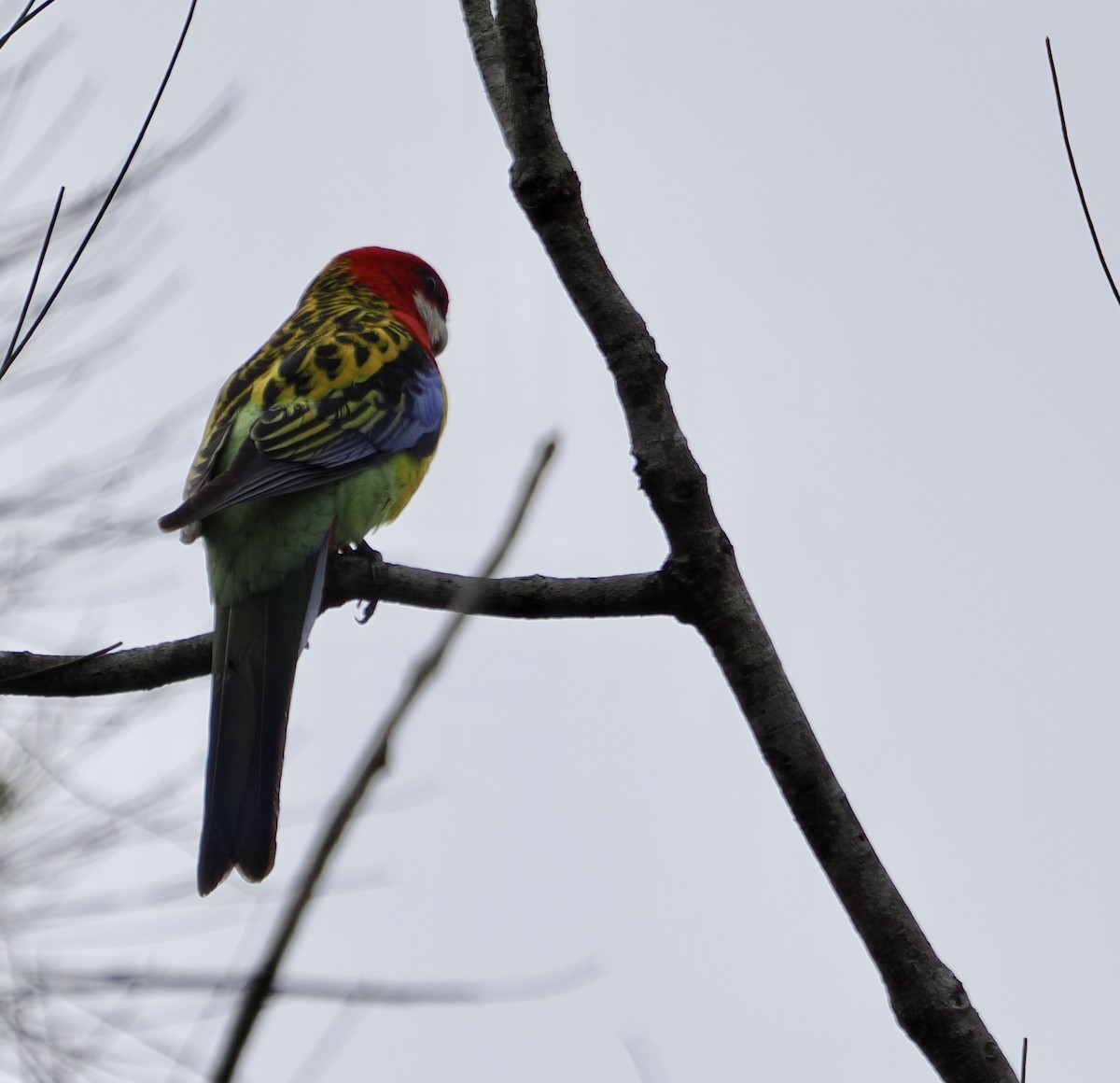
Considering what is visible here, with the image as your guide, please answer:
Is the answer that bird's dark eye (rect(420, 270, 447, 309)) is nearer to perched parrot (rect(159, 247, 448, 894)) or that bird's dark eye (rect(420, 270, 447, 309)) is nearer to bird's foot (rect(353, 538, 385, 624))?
perched parrot (rect(159, 247, 448, 894))

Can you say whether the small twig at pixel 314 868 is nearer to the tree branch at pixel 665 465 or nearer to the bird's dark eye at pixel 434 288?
the tree branch at pixel 665 465

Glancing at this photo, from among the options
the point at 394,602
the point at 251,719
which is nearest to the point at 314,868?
the point at 394,602

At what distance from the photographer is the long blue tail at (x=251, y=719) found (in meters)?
3.12

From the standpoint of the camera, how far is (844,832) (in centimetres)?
227

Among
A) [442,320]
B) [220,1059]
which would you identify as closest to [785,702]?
[220,1059]

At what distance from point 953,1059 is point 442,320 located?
4875mm

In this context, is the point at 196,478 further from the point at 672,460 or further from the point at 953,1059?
the point at 953,1059

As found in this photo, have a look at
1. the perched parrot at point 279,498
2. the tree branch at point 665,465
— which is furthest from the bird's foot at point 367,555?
the tree branch at point 665,465

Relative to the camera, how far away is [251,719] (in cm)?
344

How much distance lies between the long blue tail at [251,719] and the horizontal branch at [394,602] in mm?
121

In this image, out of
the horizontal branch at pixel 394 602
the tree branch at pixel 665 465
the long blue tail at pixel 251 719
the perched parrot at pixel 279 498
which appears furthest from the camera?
the perched parrot at pixel 279 498

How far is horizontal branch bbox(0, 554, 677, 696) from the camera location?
2.66 m

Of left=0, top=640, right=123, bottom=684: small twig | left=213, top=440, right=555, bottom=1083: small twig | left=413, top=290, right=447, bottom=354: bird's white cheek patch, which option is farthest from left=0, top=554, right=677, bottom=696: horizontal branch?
left=413, top=290, right=447, bottom=354: bird's white cheek patch

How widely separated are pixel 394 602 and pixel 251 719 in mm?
579
